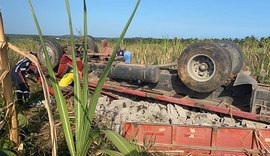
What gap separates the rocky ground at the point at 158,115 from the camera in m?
5.39

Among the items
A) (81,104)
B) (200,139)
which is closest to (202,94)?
(200,139)

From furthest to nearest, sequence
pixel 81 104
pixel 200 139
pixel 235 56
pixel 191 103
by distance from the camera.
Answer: pixel 235 56
pixel 191 103
pixel 200 139
pixel 81 104

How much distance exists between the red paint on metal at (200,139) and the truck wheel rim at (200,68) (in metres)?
1.73

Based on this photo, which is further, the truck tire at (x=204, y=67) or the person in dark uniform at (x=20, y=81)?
the person in dark uniform at (x=20, y=81)

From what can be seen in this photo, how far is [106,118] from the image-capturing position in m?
5.20

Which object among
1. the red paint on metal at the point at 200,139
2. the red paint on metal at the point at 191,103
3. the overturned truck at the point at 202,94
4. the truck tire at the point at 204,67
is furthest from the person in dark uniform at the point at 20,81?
the truck tire at the point at 204,67

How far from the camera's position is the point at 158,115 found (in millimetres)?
5766

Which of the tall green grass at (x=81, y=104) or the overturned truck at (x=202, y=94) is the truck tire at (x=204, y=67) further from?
the tall green grass at (x=81, y=104)

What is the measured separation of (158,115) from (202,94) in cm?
104

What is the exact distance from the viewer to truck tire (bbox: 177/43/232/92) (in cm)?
573

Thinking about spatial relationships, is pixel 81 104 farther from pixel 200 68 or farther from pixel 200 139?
pixel 200 68

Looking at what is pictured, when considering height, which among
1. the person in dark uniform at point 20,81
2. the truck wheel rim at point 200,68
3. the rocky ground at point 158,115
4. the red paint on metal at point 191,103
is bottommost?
the rocky ground at point 158,115

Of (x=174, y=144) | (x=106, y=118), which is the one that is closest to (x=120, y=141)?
(x=174, y=144)

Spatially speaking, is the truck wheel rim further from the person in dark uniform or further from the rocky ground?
the person in dark uniform
